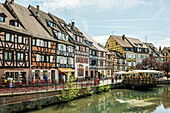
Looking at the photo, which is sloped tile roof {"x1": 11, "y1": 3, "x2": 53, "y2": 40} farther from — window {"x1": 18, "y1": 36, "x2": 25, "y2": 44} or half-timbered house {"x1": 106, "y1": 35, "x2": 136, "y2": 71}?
half-timbered house {"x1": 106, "y1": 35, "x2": 136, "y2": 71}

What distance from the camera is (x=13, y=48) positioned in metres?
23.2

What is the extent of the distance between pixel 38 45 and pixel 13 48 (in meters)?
4.93

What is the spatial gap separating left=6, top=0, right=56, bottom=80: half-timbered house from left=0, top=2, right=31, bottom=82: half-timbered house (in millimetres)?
1030

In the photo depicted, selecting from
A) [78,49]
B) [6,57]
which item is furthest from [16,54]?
[78,49]

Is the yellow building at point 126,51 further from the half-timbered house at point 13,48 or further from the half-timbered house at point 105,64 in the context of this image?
the half-timbered house at point 13,48

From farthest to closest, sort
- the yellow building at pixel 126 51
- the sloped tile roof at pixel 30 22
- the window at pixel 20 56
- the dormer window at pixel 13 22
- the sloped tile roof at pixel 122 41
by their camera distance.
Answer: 1. the sloped tile roof at pixel 122 41
2. the yellow building at pixel 126 51
3. the sloped tile roof at pixel 30 22
4. the dormer window at pixel 13 22
5. the window at pixel 20 56

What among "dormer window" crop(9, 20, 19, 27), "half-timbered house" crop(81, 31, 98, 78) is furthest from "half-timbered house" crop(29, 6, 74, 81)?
"half-timbered house" crop(81, 31, 98, 78)

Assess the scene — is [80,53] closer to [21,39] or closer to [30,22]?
[30,22]

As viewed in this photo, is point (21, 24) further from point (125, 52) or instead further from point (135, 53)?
point (135, 53)

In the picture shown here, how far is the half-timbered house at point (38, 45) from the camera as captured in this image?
2673 cm

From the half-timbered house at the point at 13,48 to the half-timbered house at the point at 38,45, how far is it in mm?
1030

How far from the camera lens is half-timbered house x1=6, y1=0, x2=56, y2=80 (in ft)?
87.7

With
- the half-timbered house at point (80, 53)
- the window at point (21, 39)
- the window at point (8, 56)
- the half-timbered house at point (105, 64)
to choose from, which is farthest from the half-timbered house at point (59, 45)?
the half-timbered house at point (105, 64)

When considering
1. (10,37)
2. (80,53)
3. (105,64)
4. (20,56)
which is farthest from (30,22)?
(105,64)
